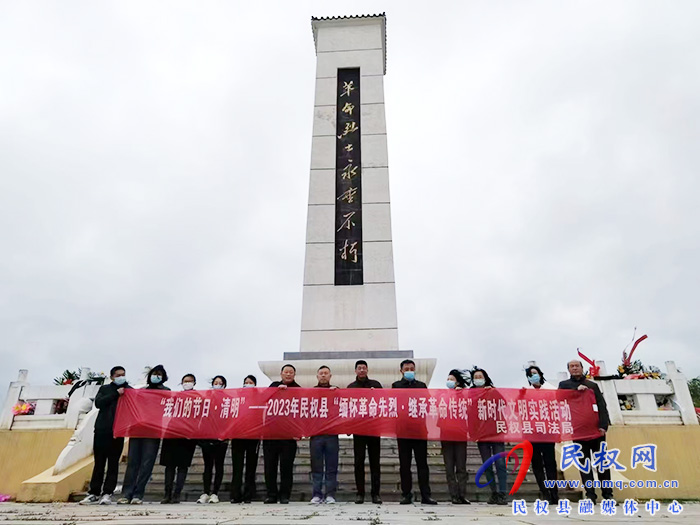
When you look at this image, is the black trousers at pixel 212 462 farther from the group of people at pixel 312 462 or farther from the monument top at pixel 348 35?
the monument top at pixel 348 35

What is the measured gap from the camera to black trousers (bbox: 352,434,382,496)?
4.34 m

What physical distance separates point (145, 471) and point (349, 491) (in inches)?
77.8

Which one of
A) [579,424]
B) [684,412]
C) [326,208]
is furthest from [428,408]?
[326,208]

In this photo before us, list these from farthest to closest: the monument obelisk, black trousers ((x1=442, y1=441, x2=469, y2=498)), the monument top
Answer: the monument top < the monument obelisk < black trousers ((x1=442, y1=441, x2=469, y2=498))

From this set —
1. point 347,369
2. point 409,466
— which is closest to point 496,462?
point 409,466

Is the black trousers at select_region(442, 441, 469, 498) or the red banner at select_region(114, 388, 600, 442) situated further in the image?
the red banner at select_region(114, 388, 600, 442)

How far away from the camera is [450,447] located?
4.62 m

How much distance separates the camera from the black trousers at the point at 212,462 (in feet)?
15.2

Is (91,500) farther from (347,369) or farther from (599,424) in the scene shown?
(599,424)

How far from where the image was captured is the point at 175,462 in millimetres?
4605

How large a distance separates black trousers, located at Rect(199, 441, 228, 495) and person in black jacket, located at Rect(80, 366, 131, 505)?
0.84 metres

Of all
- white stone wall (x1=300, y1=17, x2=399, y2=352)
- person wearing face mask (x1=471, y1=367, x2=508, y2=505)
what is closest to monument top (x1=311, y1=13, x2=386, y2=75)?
white stone wall (x1=300, y1=17, x2=399, y2=352)

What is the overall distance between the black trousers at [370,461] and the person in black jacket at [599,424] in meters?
1.95

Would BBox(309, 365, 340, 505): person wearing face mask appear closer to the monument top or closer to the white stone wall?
the white stone wall
